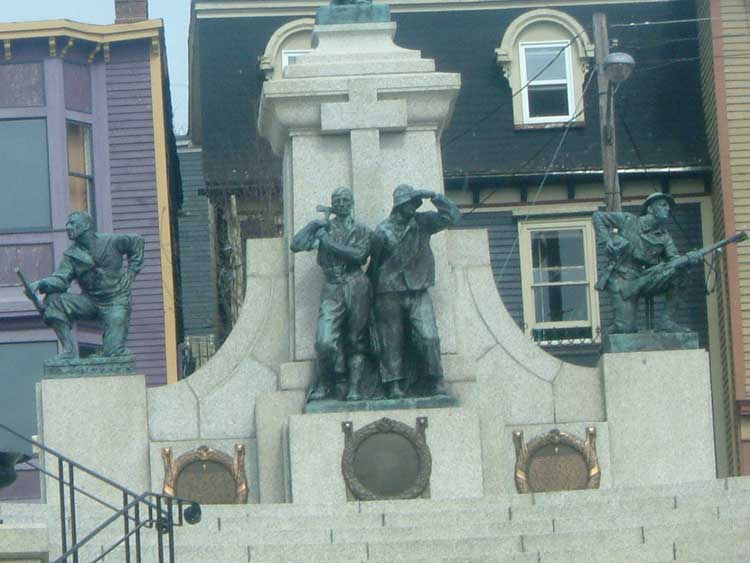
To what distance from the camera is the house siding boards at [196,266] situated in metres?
40.9

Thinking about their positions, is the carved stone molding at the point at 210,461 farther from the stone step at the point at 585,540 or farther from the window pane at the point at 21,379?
the window pane at the point at 21,379

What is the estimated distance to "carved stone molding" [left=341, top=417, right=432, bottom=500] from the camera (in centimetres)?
2219

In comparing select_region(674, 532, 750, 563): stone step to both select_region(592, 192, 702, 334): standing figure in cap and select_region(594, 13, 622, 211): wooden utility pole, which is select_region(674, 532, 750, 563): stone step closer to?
select_region(592, 192, 702, 334): standing figure in cap

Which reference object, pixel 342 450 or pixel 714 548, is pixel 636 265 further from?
pixel 714 548

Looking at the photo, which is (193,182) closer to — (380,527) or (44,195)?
(44,195)

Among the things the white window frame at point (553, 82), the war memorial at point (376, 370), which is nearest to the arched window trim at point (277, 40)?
the white window frame at point (553, 82)

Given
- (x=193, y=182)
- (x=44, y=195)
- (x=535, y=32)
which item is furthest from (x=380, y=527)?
(x=193, y=182)

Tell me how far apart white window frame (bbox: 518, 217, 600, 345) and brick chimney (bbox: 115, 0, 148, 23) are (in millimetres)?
6198

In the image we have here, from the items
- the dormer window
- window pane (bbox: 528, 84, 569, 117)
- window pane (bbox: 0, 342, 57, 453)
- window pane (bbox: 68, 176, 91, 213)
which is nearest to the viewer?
window pane (bbox: 0, 342, 57, 453)

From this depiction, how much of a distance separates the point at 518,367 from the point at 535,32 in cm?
1548

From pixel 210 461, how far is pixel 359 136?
3173mm

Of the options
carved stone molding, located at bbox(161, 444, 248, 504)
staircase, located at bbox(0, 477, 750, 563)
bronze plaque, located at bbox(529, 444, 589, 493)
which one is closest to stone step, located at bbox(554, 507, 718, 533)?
staircase, located at bbox(0, 477, 750, 563)

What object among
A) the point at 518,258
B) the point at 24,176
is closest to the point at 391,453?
the point at 24,176

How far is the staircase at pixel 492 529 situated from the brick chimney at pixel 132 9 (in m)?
16.8
